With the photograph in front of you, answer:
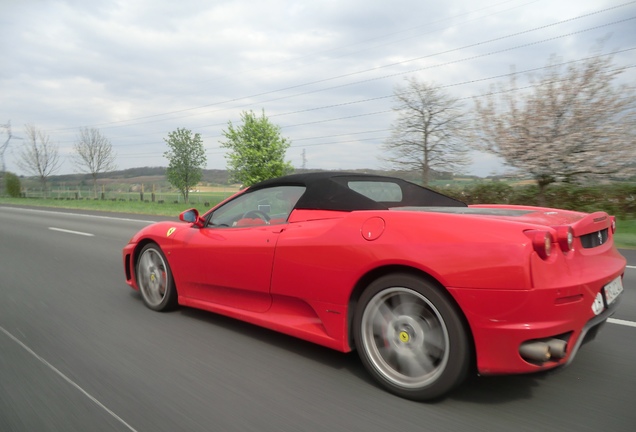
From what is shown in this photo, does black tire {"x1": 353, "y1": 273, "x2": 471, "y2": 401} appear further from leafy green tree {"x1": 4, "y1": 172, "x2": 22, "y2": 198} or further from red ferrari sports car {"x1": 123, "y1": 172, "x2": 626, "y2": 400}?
leafy green tree {"x1": 4, "y1": 172, "x2": 22, "y2": 198}

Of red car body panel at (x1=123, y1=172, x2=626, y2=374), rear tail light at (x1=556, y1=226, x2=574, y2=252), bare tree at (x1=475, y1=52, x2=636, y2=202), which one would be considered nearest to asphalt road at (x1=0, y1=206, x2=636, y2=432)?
red car body panel at (x1=123, y1=172, x2=626, y2=374)

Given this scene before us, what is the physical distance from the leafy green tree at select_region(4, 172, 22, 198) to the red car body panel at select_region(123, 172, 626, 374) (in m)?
61.4

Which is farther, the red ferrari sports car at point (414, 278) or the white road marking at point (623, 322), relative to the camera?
the white road marking at point (623, 322)

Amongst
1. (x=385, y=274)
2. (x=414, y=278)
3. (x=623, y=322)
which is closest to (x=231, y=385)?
(x=385, y=274)

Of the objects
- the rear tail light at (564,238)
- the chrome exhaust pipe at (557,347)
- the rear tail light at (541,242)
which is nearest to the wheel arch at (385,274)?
the chrome exhaust pipe at (557,347)

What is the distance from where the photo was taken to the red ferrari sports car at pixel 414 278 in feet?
7.53

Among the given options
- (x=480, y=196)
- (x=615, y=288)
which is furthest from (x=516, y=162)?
(x=615, y=288)

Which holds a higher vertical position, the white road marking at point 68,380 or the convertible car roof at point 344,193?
the convertible car roof at point 344,193

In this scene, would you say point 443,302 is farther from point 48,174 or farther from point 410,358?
point 48,174

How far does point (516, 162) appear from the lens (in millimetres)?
15750

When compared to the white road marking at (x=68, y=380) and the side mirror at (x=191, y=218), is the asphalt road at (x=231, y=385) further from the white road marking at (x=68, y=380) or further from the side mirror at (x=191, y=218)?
the side mirror at (x=191, y=218)

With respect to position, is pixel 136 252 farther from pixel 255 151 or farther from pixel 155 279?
pixel 255 151

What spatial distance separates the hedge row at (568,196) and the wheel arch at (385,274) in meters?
14.3

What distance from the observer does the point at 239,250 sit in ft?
11.4
